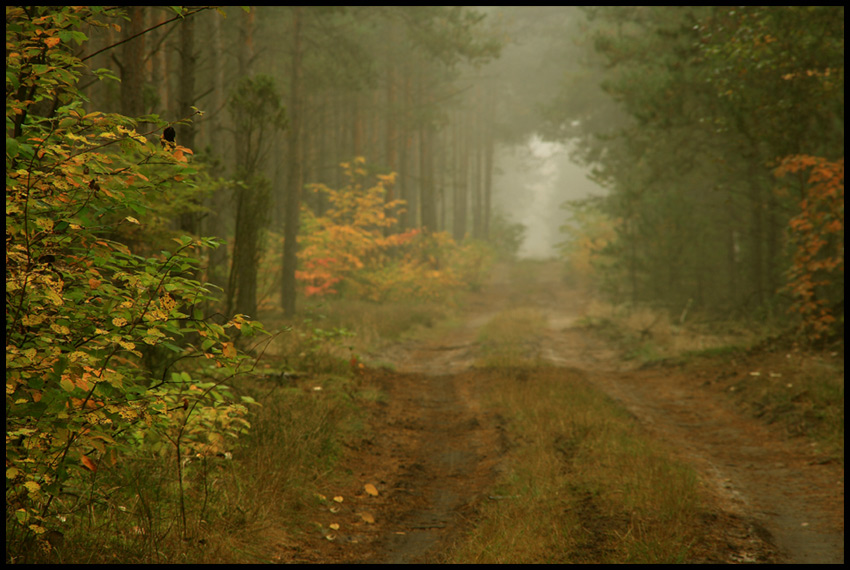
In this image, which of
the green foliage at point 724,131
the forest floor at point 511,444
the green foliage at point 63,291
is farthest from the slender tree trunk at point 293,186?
the green foliage at point 63,291

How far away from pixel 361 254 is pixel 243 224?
11934 mm

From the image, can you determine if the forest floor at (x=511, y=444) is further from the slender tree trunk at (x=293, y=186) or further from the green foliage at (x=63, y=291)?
the slender tree trunk at (x=293, y=186)

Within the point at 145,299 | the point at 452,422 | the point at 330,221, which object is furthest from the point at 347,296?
the point at 145,299

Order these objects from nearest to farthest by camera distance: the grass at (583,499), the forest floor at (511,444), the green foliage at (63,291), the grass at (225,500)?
the green foliage at (63,291) → the grass at (225,500) → the grass at (583,499) → the forest floor at (511,444)

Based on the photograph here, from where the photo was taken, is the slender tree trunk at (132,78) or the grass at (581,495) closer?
the grass at (581,495)

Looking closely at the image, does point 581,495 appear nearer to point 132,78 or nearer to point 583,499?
point 583,499

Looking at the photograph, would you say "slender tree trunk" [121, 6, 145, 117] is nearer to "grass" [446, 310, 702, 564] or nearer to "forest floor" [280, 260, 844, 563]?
"forest floor" [280, 260, 844, 563]

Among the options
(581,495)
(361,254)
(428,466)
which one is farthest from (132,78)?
(361,254)

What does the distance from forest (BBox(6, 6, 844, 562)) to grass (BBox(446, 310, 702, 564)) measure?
1.87 m

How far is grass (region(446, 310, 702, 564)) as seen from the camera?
13.9ft

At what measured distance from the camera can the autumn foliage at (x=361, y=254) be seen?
18500 millimetres

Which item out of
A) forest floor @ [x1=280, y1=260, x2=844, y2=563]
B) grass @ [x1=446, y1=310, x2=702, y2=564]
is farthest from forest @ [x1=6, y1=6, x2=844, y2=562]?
grass @ [x1=446, y1=310, x2=702, y2=564]

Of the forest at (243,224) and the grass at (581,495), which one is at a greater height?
the forest at (243,224)

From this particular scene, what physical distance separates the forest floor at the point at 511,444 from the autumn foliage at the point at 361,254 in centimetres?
688
